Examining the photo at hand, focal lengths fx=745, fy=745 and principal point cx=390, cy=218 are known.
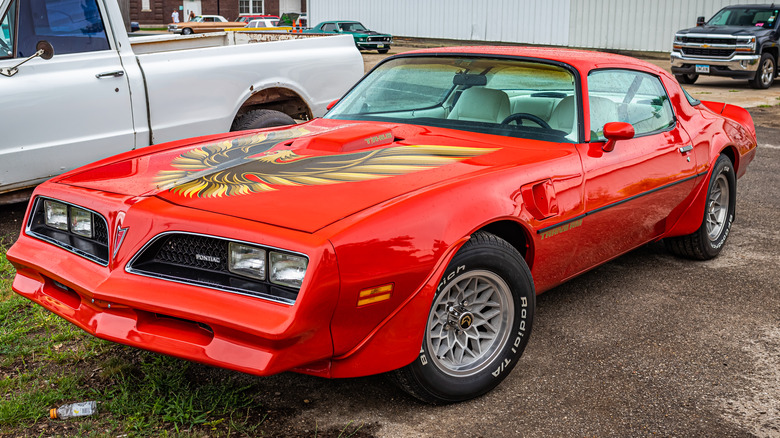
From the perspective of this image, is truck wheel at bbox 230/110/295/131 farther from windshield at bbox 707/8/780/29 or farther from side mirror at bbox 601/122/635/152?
windshield at bbox 707/8/780/29

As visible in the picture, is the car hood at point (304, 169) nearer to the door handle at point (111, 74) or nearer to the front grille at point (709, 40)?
the door handle at point (111, 74)

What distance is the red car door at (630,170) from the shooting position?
3.62 metres

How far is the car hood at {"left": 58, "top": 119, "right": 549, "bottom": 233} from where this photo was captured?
266 cm

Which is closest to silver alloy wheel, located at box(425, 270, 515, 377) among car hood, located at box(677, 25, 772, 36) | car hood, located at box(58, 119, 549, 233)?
car hood, located at box(58, 119, 549, 233)

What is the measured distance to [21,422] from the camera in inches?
110

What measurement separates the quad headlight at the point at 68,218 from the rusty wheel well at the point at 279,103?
10.8 feet

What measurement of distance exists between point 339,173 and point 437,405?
39.5 inches

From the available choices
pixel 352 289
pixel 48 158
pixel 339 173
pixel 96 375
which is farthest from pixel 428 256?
pixel 48 158

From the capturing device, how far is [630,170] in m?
3.84

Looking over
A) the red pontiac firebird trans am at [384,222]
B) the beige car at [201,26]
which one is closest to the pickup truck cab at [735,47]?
the beige car at [201,26]

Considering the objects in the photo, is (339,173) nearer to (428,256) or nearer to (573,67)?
(428,256)

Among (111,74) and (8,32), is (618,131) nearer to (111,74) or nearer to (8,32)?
(111,74)

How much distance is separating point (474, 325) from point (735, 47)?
48.1 feet

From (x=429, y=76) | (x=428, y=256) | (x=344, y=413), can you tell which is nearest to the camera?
(x=428, y=256)
